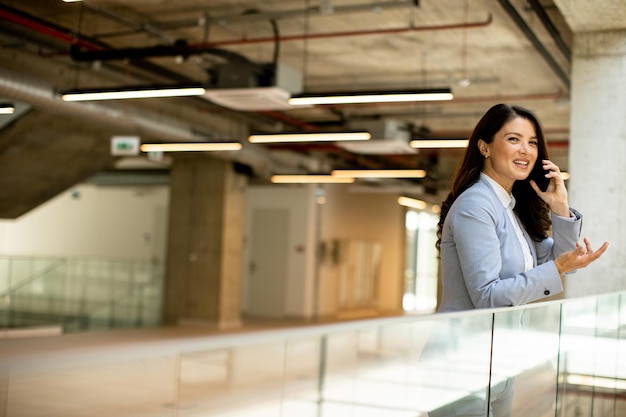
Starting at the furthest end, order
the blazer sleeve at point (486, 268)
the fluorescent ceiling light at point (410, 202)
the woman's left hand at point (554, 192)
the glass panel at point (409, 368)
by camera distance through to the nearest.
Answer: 1. the fluorescent ceiling light at point (410, 202)
2. the woman's left hand at point (554, 192)
3. the blazer sleeve at point (486, 268)
4. the glass panel at point (409, 368)

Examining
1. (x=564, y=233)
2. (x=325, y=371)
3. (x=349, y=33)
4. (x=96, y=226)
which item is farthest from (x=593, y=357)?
(x=96, y=226)

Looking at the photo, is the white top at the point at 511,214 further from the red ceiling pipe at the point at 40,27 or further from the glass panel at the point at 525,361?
the red ceiling pipe at the point at 40,27

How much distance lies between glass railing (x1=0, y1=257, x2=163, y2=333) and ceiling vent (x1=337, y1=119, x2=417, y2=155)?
6.60 m

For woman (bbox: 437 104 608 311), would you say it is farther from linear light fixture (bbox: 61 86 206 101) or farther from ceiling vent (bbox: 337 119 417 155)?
ceiling vent (bbox: 337 119 417 155)

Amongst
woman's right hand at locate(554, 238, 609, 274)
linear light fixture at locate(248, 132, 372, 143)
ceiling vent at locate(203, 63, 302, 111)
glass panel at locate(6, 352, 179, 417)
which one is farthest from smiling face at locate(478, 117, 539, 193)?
linear light fixture at locate(248, 132, 372, 143)

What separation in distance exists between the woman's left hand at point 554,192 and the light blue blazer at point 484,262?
219 mm

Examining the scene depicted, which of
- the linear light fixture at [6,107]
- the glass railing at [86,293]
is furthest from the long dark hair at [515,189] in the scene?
the glass railing at [86,293]

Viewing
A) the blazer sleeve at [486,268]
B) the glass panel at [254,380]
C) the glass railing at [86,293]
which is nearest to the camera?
the glass panel at [254,380]

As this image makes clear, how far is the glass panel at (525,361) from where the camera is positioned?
7.33 feet

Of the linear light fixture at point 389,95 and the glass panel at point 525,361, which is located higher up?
the linear light fixture at point 389,95

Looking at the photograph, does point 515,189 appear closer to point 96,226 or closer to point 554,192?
point 554,192

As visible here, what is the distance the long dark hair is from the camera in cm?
218

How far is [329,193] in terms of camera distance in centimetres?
2014

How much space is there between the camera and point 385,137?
37.4 ft
